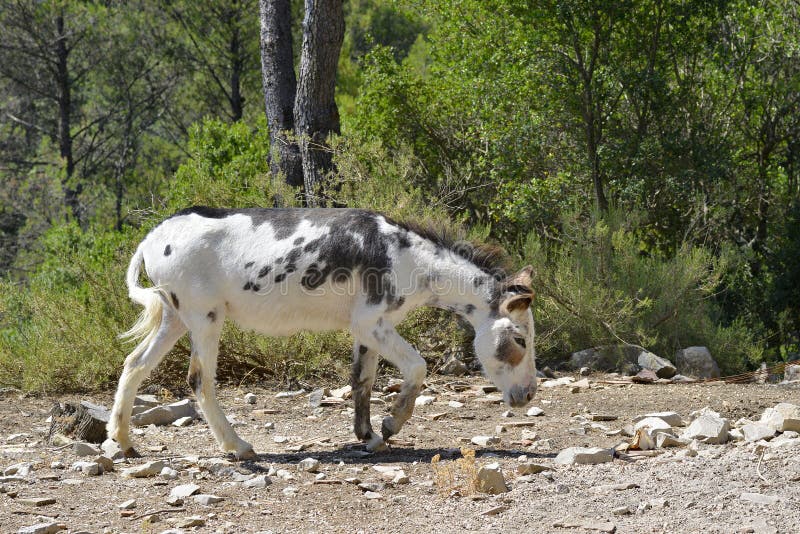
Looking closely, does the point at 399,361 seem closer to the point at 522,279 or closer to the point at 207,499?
the point at 522,279

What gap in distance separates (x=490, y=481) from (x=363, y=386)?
1646mm

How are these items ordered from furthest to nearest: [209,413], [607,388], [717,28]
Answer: [717,28] → [607,388] → [209,413]

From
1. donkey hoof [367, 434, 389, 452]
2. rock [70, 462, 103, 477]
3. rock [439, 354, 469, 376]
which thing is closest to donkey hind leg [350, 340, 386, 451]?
donkey hoof [367, 434, 389, 452]

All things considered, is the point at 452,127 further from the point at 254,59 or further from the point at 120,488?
the point at 254,59

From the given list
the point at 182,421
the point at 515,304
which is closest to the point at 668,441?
the point at 515,304

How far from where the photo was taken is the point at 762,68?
12.9 metres

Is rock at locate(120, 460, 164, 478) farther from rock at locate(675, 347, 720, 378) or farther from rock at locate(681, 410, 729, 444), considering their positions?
rock at locate(675, 347, 720, 378)

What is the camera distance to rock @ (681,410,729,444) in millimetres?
5996

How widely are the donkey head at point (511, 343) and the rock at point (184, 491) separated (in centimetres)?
210

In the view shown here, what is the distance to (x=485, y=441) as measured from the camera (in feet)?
21.2

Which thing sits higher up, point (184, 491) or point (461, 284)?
point (461, 284)

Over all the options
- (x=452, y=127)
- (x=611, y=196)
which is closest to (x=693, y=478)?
(x=611, y=196)

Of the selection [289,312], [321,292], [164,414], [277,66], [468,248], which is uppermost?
[277,66]

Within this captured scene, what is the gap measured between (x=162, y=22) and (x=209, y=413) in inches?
668
